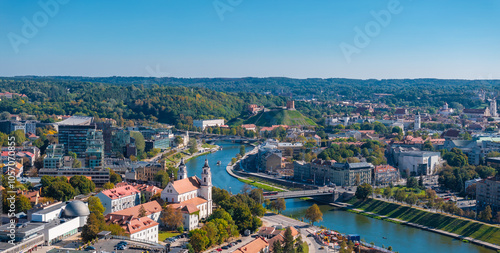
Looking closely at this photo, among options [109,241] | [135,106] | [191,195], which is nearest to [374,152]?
[191,195]

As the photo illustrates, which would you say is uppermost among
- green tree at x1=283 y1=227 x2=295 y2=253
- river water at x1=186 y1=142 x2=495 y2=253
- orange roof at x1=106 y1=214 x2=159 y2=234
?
orange roof at x1=106 y1=214 x2=159 y2=234

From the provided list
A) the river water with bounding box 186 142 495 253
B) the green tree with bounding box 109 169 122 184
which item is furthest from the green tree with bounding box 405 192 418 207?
the green tree with bounding box 109 169 122 184

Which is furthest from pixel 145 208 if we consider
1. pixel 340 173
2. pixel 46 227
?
pixel 340 173

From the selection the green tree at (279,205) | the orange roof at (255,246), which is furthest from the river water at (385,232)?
the orange roof at (255,246)

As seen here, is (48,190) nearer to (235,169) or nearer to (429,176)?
(235,169)

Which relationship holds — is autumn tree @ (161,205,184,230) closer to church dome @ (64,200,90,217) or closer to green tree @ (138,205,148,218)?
green tree @ (138,205,148,218)

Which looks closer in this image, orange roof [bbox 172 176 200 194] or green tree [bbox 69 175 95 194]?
orange roof [bbox 172 176 200 194]

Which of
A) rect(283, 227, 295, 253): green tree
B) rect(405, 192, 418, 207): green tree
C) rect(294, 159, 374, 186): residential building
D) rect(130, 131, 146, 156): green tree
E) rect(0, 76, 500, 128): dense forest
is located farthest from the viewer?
rect(0, 76, 500, 128): dense forest

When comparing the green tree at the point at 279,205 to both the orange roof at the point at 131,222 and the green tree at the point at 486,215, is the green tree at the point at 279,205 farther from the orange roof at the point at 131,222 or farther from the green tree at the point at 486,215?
the green tree at the point at 486,215
